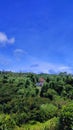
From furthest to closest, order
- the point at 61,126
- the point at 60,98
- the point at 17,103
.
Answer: the point at 60,98, the point at 17,103, the point at 61,126

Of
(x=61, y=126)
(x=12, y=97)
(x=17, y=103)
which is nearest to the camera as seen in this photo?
(x=61, y=126)

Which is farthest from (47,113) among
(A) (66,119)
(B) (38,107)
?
(A) (66,119)

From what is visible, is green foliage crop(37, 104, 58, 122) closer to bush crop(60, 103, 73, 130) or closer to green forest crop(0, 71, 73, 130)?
green forest crop(0, 71, 73, 130)

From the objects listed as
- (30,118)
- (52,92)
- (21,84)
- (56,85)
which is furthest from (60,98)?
(21,84)

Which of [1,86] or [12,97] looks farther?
[1,86]

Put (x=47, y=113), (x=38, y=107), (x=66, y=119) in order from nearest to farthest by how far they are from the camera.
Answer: (x=66, y=119)
(x=47, y=113)
(x=38, y=107)

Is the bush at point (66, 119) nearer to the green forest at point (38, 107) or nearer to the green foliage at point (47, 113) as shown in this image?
the green forest at point (38, 107)

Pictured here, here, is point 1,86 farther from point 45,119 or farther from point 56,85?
point 45,119

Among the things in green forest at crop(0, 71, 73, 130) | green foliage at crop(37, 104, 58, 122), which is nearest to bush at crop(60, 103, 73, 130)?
green forest at crop(0, 71, 73, 130)

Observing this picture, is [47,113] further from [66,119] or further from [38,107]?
[66,119]
